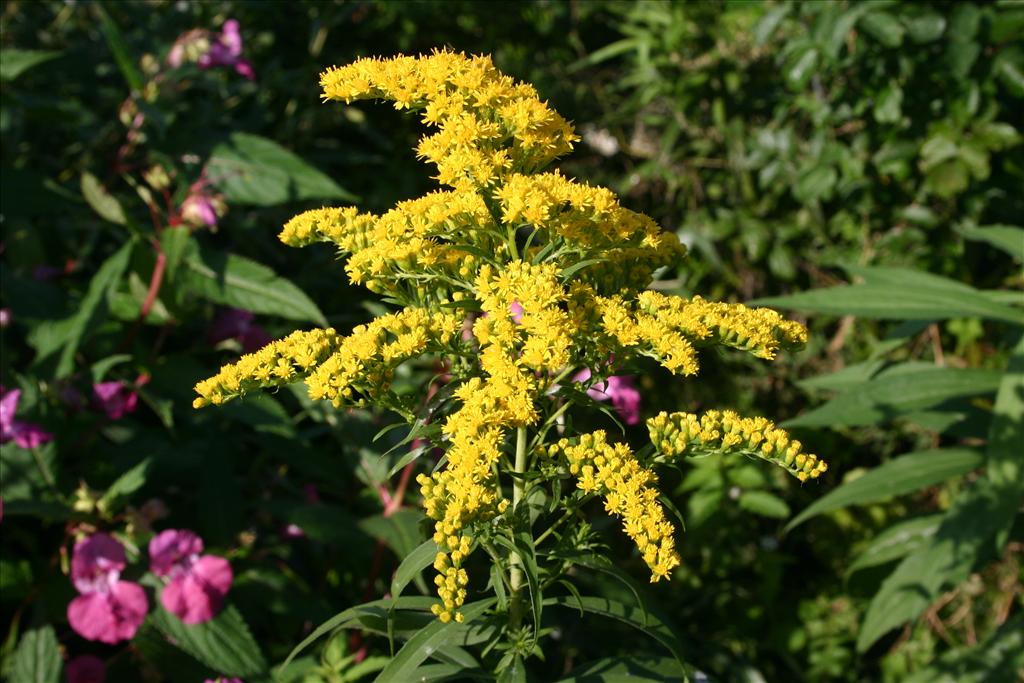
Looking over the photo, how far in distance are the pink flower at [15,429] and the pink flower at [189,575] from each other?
34 cm

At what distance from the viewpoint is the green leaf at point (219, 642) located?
205cm

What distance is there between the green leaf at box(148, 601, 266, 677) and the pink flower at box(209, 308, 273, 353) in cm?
74

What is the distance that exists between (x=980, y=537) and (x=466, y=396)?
62.9 inches

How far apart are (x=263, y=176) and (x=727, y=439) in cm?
169

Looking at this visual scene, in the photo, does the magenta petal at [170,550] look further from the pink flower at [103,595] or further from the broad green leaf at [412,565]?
the broad green leaf at [412,565]

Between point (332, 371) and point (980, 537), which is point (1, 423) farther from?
point (980, 537)

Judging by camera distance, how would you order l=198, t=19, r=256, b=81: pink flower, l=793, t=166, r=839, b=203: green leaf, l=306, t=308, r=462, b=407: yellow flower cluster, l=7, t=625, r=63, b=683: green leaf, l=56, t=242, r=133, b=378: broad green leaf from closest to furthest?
l=306, t=308, r=462, b=407: yellow flower cluster
l=7, t=625, r=63, b=683: green leaf
l=56, t=242, r=133, b=378: broad green leaf
l=198, t=19, r=256, b=81: pink flower
l=793, t=166, r=839, b=203: green leaf

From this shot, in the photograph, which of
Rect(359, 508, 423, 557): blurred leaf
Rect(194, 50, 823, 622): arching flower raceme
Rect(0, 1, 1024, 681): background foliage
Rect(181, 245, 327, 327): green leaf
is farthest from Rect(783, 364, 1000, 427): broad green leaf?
Rect(181, 245, 327, 327): green leaf

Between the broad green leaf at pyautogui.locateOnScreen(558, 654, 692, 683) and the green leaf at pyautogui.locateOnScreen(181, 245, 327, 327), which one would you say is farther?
the green leaf at pyautogui.locateOnScreen(181, 245, 327, 327)

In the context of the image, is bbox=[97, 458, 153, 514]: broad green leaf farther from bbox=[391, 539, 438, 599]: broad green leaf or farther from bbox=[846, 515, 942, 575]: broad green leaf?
bbox=[846, 515, 942, 575]: broad green leaf

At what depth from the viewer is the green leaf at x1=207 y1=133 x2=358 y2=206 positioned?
2625 mm

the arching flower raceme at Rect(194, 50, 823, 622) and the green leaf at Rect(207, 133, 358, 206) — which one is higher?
the arching flower raceme at Rect(194, 50, 823, 622)

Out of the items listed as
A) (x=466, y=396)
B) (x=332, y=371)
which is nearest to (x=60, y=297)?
(x=332, y=371)

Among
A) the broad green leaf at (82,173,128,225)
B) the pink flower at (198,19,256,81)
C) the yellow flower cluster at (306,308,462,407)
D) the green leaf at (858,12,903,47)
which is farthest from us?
the green leaf at (858,12,903,47)
